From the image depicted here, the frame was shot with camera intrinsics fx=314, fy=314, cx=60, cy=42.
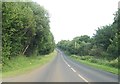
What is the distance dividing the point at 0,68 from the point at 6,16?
17.0 feet

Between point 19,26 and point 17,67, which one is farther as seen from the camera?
point 19,26

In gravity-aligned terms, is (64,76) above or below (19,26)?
below

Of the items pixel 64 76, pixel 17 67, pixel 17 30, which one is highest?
pixel 17 30

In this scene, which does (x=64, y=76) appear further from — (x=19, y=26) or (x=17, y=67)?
(x=19, y=26)

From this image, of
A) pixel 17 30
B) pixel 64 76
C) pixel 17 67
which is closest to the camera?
pixel 64 76

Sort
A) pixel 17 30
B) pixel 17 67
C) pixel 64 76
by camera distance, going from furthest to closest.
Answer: pixel 17 30 < pixel 17 67 < pixel 64 76

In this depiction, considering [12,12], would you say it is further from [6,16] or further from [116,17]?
[116,17]

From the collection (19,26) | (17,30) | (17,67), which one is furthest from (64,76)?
(19,26)

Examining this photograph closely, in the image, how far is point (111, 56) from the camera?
62.9m

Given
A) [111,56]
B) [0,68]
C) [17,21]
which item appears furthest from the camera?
[111,56]

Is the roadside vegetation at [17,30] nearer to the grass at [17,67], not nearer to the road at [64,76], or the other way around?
the grass at [17,67]

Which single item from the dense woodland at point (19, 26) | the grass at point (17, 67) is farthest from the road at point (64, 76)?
the dense woodland at point (19, 26)

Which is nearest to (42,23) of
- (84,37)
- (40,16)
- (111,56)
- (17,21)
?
(40,16)

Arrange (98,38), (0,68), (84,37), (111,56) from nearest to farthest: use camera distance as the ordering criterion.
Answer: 1. (0,68)
2. (111,56)
3. (98,38)
4. (84,37)
